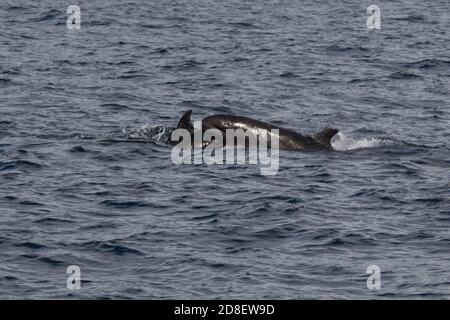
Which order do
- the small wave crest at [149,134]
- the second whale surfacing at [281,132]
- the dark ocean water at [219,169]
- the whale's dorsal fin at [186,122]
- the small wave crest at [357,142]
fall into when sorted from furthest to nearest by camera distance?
1. the small wave crest at [149,134]
2. the small wave crest at [357,142]
3. the whale's dorsal fin at [186,122]
4. the second whale surfacing at [281,132]
5. the dark ocean water at [219,169]

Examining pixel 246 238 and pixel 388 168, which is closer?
pixel 246 238

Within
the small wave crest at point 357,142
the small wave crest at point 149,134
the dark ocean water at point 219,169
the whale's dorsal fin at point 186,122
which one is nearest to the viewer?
the dark ocean water at point 219,169

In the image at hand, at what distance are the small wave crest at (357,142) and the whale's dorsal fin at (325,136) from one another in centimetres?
59

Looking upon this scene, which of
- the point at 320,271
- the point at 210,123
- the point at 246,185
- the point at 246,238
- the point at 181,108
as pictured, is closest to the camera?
the point at 320,271

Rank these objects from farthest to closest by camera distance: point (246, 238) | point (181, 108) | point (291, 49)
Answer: point (291, 49) < point (181, 108) < point (246, 238)

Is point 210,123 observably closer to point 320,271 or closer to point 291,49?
point 320,271

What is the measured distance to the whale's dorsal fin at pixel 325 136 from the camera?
96.0 feet

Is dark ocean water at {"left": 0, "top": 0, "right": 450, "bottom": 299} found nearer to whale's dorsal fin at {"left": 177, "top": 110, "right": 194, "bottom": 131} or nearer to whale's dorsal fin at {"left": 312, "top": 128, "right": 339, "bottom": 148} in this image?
whale's dorsal fin at {"left": 312, "top": 128, "right": 339, "bottom": 148}

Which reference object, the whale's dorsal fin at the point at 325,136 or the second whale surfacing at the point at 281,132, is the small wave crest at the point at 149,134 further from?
the whale's dorsal fin at the point at 325,136

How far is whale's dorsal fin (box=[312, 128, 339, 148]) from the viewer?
96.0 ft

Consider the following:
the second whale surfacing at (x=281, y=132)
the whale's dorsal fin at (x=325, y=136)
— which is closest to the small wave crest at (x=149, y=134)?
the second whale surfacing at (x=281, y=132)

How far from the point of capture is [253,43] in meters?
47.8
